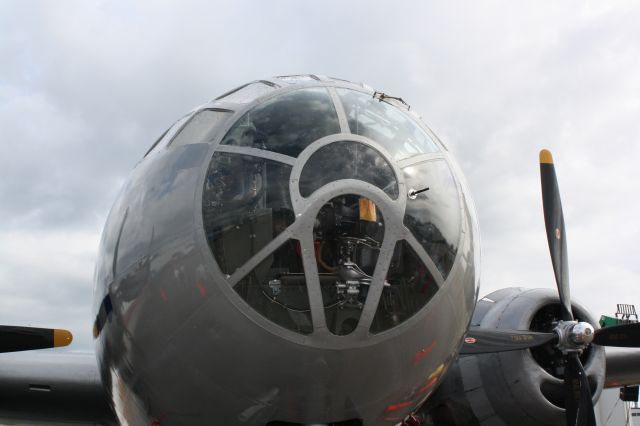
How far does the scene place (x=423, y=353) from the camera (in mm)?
5078

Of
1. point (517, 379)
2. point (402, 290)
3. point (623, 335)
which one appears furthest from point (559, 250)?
point (402, 290)

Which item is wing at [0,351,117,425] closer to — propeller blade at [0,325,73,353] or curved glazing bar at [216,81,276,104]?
propeller blade at [0,325,73,353]

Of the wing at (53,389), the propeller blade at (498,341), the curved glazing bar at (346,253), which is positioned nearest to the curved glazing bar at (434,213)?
the curved glazing bar at (346,253)

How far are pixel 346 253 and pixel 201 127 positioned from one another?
167 cm

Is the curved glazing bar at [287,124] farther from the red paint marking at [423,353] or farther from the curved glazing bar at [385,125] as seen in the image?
the red paint marking at [423,353]

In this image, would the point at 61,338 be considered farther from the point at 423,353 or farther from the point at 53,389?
the point at 423,353

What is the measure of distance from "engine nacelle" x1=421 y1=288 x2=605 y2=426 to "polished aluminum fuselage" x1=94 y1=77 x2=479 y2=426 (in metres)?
4.88

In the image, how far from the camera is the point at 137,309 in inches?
201

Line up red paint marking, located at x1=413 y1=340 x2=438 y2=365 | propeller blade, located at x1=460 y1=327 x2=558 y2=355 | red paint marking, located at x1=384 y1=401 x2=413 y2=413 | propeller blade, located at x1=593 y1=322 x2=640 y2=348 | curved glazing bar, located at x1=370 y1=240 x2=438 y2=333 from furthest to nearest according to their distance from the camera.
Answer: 1. propeller blade, located at x1=593 y1=322 x2=640 y2=348
2. propeller blade, located at x1=460 y1=327 x2=558 y2=355
3. red paint marking, located at x1=384 y1=401 x2=413 y2=413
4. red paint marking, located at x1=413 y1=340 x2=438 y2=365
5. curved glazing bar, located at x1=370 y1=240 x2=438 y2=333

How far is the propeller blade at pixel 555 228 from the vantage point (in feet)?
31.9

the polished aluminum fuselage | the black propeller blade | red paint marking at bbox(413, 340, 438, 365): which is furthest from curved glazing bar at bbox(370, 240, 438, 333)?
the black propeller blade

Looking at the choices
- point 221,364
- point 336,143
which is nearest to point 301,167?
point 336,143

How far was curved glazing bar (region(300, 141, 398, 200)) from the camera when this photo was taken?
4672 millimetres

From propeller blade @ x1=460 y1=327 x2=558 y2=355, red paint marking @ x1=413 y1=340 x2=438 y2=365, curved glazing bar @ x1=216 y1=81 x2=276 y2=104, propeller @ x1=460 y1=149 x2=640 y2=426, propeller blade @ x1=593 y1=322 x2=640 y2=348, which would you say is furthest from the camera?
propeller blade @ x1=593 y1=322 x2=640 y2=348
